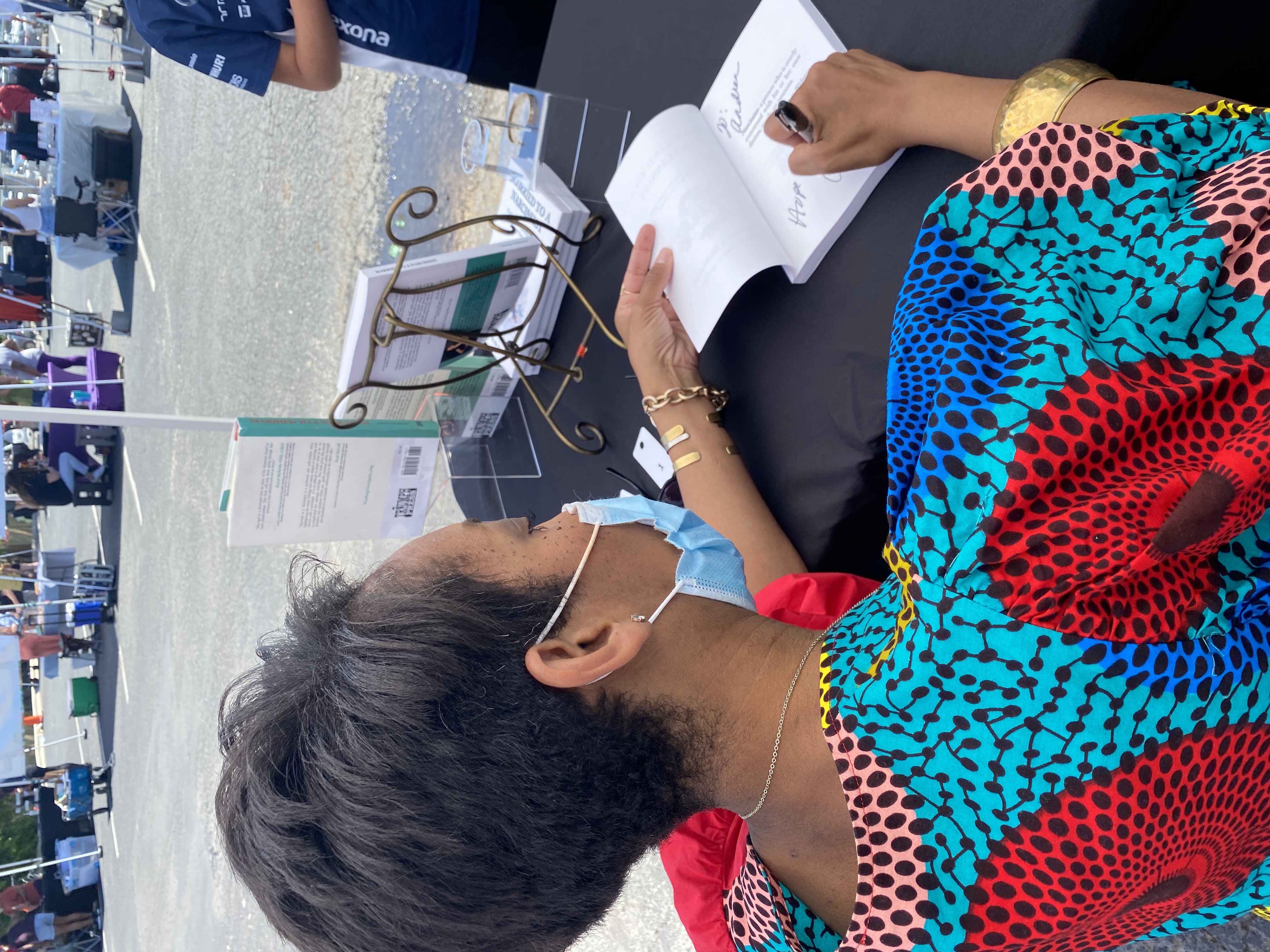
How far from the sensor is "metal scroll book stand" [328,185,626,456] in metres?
0.96

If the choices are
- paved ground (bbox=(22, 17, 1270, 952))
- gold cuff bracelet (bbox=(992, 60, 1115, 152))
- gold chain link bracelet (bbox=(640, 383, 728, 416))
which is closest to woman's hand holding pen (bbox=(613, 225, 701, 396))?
gold chain link bracelet (bbox=(640, 383, 728, 416))

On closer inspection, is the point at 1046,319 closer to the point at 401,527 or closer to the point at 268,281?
the point at 401,527

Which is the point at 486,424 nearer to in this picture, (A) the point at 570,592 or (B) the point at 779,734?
(A) the point at 570,592

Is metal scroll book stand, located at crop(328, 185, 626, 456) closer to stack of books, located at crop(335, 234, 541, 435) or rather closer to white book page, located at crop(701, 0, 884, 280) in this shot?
stack of books, located at crop(335, 234, 541, 435)

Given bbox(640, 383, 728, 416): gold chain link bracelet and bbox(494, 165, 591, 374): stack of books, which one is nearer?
bbox(640, 383, 728, 416): gold chain link bracelet

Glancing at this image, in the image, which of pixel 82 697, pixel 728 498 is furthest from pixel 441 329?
pixel 82 697

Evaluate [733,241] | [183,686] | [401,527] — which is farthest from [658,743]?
[183,686]

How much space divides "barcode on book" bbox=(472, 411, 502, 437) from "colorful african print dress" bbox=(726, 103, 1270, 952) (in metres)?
0.88

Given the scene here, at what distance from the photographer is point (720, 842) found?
0.85 metres

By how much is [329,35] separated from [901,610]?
1.44 meters

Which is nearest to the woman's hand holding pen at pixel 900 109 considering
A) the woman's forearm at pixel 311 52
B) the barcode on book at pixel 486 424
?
the barcode on book at pixel 486 424

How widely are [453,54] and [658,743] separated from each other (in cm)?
141

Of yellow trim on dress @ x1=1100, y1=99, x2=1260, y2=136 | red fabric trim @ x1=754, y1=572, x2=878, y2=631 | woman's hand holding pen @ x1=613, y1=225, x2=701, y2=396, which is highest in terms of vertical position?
yellow trim on dress @ x1=1100, y1=99, x2=1260, y2=136

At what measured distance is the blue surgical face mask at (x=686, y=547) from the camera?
2.27 ft
